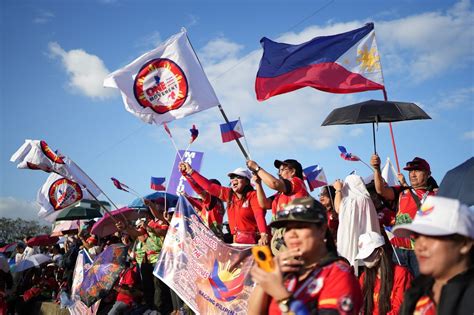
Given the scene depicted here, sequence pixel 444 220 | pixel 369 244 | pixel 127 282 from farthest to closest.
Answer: pixel 127 282, pixel 369 244, pixel 444 220

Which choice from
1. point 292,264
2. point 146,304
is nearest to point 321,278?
point 292,264

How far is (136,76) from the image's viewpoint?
7973 millimetres

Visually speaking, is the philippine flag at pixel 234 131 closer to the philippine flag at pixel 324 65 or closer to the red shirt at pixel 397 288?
the philippine flag at pixel 324 65

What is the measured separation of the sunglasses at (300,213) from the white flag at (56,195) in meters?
10.6

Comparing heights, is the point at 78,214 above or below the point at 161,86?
below

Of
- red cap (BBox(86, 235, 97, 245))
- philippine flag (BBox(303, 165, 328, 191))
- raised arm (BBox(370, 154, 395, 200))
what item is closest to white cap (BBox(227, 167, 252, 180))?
raised arm (BBox(370, 154, 395, 200))

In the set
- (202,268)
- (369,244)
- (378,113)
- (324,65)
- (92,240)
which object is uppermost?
(324,65)

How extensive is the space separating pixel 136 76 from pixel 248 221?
299 centimetres

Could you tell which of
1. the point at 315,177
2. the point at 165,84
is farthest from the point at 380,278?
the point at 315,177

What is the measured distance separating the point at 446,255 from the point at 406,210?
378 cm

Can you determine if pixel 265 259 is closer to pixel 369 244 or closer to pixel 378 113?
pixel 369 244

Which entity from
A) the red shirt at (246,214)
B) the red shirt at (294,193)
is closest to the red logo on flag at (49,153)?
the red shirt at (246,214)

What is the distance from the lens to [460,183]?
527 cm

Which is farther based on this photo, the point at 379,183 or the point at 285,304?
the point at 379,183
